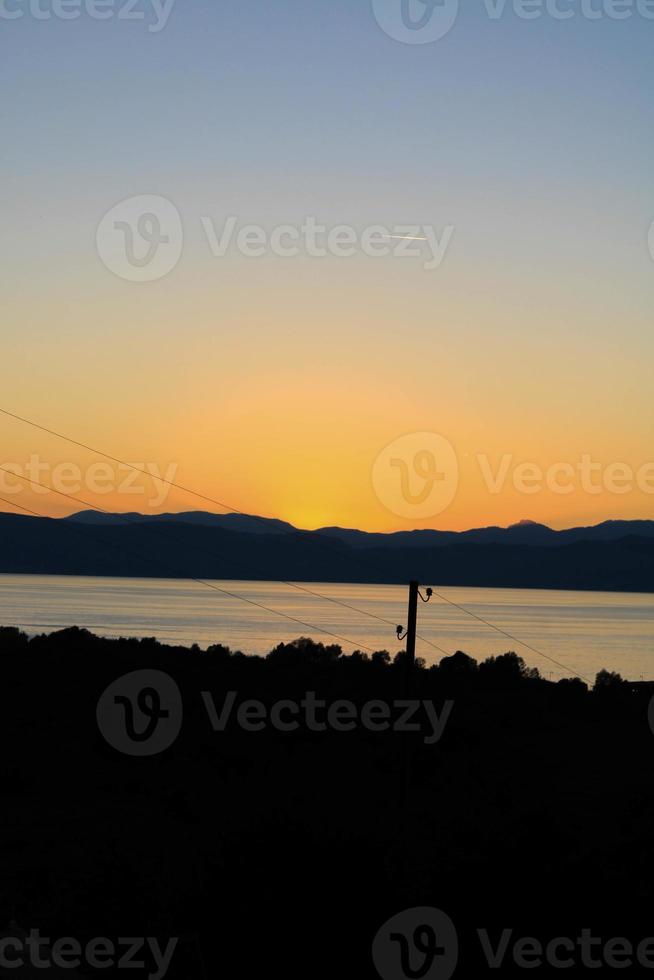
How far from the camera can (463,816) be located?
76.3ft

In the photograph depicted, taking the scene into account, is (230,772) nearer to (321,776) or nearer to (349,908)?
(321,776)

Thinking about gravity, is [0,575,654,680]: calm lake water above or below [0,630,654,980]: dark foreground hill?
above

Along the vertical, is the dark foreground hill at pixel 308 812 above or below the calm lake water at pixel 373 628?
below

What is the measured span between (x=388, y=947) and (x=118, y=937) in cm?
341

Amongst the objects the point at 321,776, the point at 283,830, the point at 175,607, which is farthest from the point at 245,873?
the point at 175,607

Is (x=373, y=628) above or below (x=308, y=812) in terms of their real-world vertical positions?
above

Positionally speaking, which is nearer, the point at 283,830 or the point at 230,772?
the point at 283,830

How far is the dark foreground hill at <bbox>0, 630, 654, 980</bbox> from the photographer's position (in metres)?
13.8

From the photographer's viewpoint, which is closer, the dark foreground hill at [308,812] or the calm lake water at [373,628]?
the dark foreground hill at [308,812]

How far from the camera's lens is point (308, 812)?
52.7 ft

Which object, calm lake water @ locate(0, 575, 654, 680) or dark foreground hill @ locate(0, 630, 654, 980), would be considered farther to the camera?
calm lake water @ locate(0, 575, 654, 680)

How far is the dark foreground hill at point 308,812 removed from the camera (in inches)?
543

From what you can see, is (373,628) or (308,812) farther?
(373,628)

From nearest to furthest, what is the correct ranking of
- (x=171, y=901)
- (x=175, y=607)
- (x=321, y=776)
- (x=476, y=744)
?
(x=171, y=901), (x=321, y=776), (x=476, y=744), (x=175, y=607)
